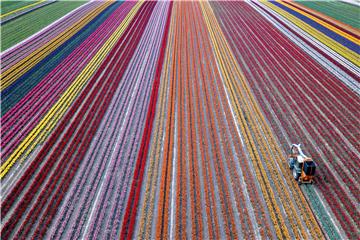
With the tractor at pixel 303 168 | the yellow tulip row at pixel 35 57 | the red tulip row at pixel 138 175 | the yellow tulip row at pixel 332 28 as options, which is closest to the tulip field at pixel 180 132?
the red tulip row at pixel 138 175

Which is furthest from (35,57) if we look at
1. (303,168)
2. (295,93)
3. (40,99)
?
(303,168)

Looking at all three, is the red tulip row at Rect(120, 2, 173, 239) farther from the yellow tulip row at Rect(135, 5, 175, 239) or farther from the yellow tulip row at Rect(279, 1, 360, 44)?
the yellow tulip row at Rect(279, 1, 360, 44)

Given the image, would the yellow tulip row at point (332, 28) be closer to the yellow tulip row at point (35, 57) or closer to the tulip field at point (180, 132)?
the tulip field at point (180, 132)

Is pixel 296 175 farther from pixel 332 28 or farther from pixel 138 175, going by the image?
pixel 332 28

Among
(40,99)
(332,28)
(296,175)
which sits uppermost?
(332,28)

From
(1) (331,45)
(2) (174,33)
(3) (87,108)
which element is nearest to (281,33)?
(1) (331,45)

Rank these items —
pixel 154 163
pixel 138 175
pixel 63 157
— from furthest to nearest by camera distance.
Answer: pixel 63 157 → pixel 154 163 → pixel 138 175

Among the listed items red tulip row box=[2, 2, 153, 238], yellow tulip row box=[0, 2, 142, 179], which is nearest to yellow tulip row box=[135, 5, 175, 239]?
red tulip row box=[2, 2, 153, 238]

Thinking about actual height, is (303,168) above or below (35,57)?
below
